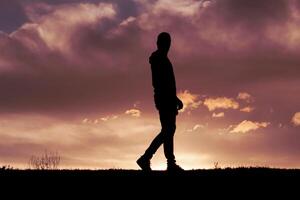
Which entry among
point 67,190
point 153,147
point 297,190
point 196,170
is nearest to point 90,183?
point 67,190

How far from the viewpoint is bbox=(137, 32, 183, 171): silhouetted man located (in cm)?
1544

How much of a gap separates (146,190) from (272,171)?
4.28 metres

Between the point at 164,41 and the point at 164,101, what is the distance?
147cm

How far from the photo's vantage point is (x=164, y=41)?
15.4m

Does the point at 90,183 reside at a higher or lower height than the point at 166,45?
lower

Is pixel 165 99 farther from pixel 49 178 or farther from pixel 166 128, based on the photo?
pixel 49 178

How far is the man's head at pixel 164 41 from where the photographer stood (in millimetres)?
15367

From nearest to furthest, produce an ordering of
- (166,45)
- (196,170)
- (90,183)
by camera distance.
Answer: (90,183) < (166,45) < (196,170)

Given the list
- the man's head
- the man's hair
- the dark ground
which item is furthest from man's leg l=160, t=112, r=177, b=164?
the man's hair

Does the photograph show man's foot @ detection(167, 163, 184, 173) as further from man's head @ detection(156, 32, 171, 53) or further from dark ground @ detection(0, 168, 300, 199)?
man's head @ detection(156, 32, 171, 53)

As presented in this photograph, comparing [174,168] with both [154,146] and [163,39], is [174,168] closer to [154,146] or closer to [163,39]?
[154,146]

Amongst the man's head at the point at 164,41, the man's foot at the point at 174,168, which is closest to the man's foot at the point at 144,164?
the man's foot at the point at 174,168

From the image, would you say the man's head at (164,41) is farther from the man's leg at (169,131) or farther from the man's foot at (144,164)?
the man's foot at (144,164)

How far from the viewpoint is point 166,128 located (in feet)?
51.1
